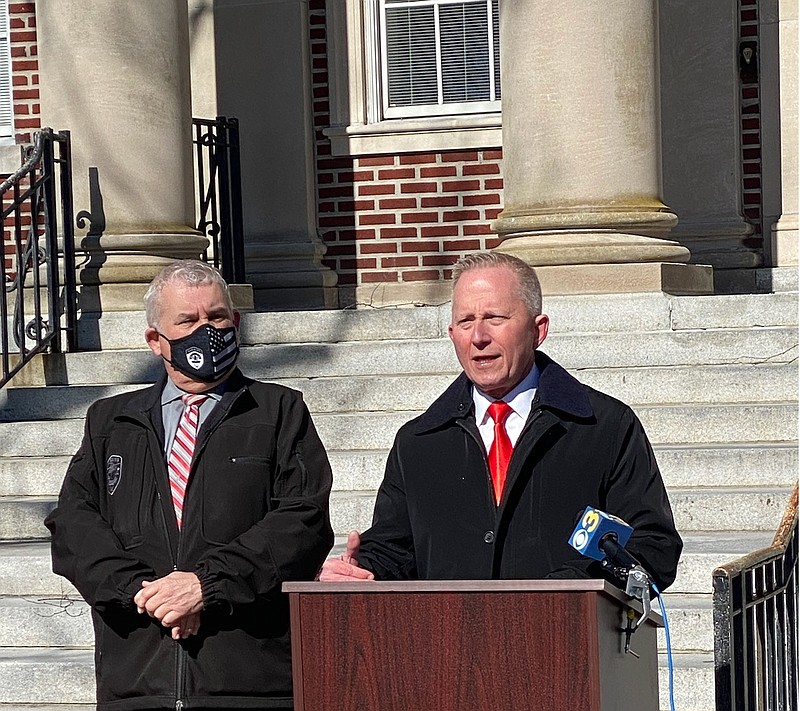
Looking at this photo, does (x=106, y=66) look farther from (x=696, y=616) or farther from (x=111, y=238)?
(x=696, y=616)

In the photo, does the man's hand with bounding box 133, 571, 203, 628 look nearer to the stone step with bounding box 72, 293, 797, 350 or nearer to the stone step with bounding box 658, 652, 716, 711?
the stone step with bounding box 658, 652, 716, 711

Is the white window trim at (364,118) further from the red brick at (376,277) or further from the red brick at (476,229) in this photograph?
the red brick at (376,277)

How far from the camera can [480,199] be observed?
33.0 ft

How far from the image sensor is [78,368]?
8.30 metres

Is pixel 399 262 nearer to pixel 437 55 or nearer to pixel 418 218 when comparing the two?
pixel 418 218

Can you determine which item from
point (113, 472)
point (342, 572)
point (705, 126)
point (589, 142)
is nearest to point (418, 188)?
point (705, 126)

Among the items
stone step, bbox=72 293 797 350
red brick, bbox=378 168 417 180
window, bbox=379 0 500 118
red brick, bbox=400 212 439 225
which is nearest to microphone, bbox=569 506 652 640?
stone step, bbox=72 293 797 350

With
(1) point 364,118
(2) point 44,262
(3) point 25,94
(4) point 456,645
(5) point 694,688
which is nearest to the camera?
(4) point 456,645

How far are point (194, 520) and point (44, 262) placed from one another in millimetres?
5312

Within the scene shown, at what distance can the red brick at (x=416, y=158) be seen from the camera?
10.1 metres

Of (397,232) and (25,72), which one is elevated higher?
(25,72)

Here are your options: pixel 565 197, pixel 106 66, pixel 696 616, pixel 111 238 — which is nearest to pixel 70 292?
pixel 111 238

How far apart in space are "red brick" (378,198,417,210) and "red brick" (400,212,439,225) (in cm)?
6

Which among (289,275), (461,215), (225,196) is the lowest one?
(289,275)
